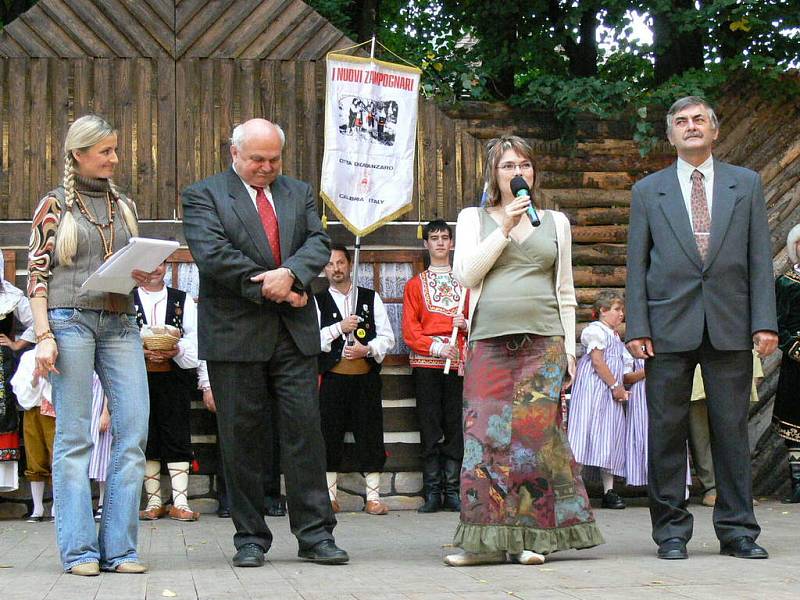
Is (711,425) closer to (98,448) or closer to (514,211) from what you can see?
(514,211)

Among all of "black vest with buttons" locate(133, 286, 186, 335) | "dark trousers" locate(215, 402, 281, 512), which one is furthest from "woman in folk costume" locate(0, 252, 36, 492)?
"dark trousers" locate(215, 402, 281, 512)

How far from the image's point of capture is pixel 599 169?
34.1ft

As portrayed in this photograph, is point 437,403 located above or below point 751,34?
below

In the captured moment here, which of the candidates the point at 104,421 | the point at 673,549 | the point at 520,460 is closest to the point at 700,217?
the point at 520,460

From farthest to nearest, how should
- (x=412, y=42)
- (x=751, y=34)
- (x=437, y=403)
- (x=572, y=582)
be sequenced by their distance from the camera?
(x=412, y=42), (x=751, y=34), (x=437, y=403), (x=572, y=582)

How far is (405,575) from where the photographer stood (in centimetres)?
526

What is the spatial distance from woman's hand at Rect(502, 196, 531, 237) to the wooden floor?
1492 mm

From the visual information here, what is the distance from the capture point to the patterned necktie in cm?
595

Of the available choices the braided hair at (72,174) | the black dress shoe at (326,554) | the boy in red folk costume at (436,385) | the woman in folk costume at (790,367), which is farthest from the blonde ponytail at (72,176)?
the woman in folk costume at (790,367)

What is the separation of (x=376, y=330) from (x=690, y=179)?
343 centimetres

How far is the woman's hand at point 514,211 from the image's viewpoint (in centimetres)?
549

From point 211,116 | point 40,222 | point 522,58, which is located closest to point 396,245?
point 211,116

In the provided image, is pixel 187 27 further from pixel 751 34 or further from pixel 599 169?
pixel 751 34

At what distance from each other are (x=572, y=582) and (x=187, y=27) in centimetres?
600
